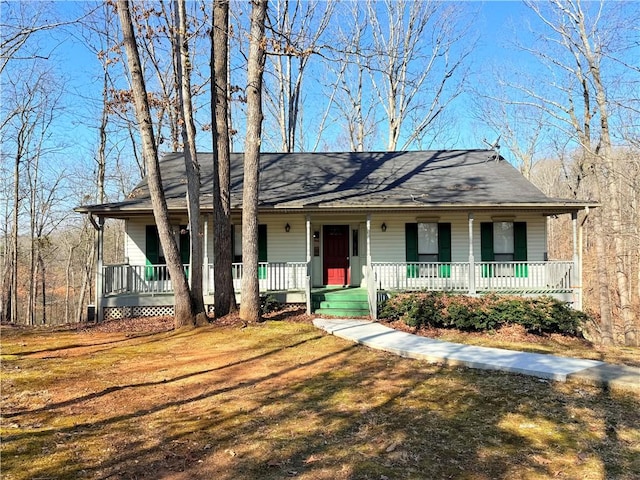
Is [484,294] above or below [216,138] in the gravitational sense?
below

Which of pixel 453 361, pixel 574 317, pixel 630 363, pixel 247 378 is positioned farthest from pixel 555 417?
pixel 574 317

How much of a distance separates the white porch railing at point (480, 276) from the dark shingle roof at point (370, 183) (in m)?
1.85

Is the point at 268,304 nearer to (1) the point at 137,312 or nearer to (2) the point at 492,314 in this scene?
(1) the point at 137,312

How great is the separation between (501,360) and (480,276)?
246 inches

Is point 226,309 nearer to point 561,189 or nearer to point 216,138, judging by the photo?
point 216,138

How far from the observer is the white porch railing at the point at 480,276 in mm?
12250

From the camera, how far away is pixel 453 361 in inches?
269

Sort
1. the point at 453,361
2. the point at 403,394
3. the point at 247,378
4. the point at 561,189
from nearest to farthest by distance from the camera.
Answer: the point at 403,394
the point at 247,378
the point at 453,361
the point at 561,189

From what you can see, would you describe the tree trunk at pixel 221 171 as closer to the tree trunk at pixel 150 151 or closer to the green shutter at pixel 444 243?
the tree trunk at pixel 150 151

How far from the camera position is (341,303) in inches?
473

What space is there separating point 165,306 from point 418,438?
10.0m

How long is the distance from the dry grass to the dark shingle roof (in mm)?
5926

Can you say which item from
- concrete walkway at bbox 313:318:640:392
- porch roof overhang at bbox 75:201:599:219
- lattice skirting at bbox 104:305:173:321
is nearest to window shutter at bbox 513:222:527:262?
porch roof overhang at bbox 75:201:599:219

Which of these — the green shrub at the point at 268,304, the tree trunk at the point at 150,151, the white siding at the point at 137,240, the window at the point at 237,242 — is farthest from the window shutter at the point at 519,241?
the white siding at the point at 137,240
